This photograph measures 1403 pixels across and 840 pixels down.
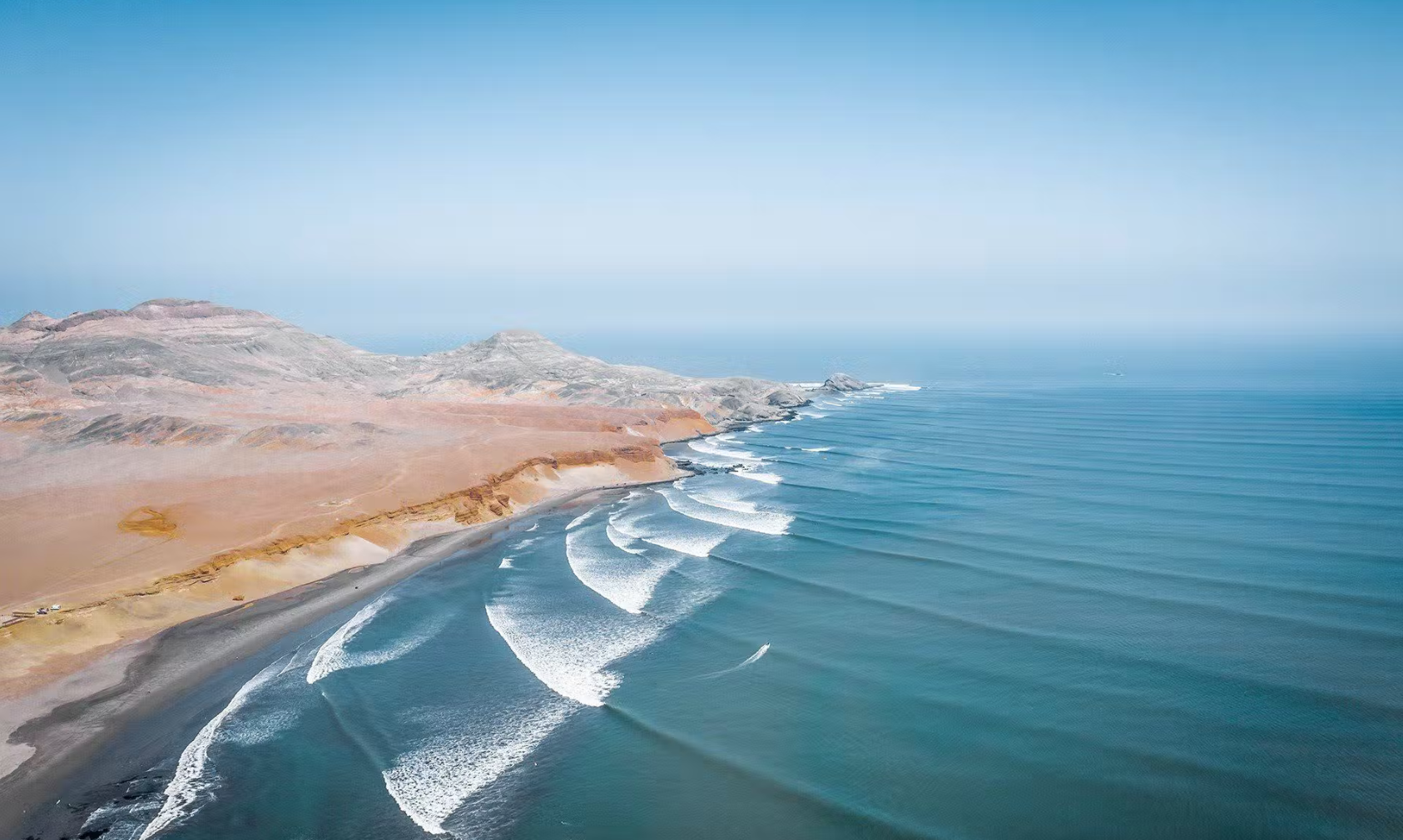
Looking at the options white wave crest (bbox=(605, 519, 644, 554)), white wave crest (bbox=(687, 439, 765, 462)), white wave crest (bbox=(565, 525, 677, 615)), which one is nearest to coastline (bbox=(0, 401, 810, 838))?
white wave crest (bbox=(565, 525, 677, 615))

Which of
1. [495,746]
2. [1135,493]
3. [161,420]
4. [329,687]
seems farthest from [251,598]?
[1135,493]

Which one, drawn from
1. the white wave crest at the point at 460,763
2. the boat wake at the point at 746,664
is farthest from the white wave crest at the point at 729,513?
the white wave crest at the point at 460,763

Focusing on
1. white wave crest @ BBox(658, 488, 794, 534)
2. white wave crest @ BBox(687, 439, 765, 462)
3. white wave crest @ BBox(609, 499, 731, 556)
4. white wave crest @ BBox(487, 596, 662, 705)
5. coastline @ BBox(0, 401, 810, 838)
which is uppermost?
white wave crest @ BBox(687, 439, 765, 462)

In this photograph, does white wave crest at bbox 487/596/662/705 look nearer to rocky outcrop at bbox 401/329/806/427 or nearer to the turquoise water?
the turquoise water

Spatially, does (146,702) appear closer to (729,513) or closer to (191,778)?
(191,778)

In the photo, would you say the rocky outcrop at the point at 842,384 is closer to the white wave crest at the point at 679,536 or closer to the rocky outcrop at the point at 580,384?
the rocky outcrop at the point at 580,384

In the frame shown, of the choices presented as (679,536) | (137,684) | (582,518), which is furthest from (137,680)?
(582,518)
